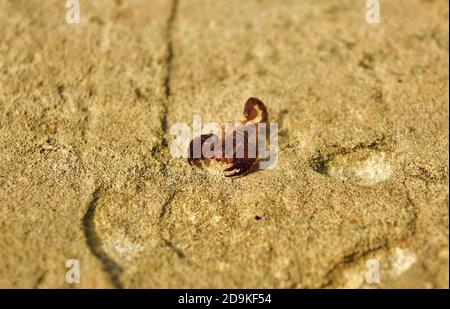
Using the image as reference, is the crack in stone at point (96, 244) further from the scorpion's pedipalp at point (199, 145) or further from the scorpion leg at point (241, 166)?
the scorpion leg at point (241, 166)

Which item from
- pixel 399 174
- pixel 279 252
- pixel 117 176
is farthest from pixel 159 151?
pixel 399 174

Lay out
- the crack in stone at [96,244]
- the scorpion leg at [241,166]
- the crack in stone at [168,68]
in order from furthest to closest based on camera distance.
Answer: the crack in stone at [168,68]
the scorpion leg at [241,166]
the crack in stone at [96,244]

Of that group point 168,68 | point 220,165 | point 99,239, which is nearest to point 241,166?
point 220,165

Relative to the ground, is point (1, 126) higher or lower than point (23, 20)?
lower

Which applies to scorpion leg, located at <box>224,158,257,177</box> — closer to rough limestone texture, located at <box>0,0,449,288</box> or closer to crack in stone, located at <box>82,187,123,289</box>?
rough limestone texture, located at <box>0,0,449,288</box>

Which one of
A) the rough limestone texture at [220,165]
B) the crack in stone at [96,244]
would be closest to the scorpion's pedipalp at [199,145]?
the rough limestone texture at [220,165]

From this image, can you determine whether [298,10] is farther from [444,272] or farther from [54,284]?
[54,284]

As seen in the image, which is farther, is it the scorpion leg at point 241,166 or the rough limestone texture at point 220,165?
the scorpion leg at point 241,166

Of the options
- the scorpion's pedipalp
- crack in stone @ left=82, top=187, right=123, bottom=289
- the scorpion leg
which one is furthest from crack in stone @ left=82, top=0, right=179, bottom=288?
the scorpion leg
